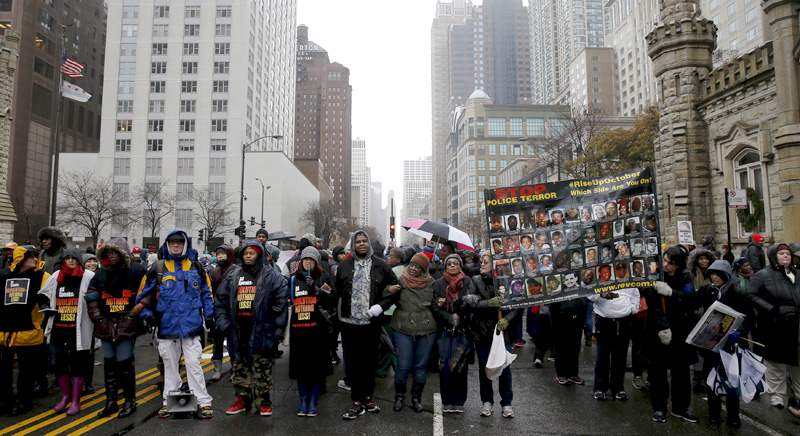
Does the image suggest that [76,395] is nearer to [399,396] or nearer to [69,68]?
[399,396]

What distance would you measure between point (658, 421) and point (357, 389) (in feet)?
12.0

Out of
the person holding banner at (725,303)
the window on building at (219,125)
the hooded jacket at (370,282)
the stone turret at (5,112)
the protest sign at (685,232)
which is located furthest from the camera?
the window on building at (219,125)

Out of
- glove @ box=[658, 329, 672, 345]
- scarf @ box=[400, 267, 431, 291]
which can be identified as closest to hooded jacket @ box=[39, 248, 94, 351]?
scarf @ box=[400, 267, 431, 291]

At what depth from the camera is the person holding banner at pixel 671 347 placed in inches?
217

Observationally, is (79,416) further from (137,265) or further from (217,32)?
(217,32)

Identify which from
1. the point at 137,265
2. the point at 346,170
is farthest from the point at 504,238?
the point at 346,170

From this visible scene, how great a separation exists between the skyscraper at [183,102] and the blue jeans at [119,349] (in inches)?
2532

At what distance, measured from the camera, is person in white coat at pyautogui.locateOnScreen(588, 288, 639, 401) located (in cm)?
621

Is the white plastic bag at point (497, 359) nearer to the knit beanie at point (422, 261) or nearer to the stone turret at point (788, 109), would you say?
the knit beanie at point (422, 261)

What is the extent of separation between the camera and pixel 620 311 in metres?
6.13

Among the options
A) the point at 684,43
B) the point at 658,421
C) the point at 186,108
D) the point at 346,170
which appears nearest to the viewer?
the point at 658,421

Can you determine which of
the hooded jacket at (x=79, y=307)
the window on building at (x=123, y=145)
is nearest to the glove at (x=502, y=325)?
the hooded jacket at (x=79, y=307)

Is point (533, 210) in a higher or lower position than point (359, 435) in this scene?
higher

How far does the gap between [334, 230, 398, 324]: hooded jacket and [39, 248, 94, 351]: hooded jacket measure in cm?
321
